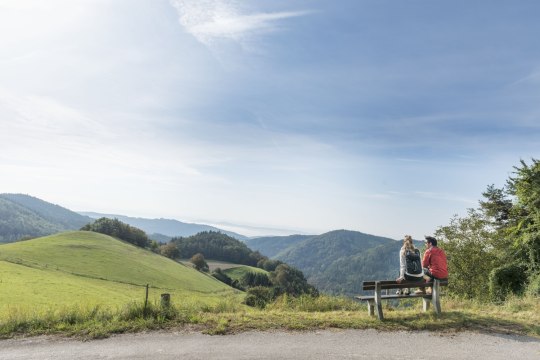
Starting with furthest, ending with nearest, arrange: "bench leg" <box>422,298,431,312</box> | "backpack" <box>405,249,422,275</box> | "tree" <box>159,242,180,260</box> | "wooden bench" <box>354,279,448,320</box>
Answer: "tree" <box>159,242,180,260</box> < "backpack" <box>405,249,422,275</box> < "bench leg" <box>422,298,431,312</box> < "wooden bench" <box>354,279,448,320</box>

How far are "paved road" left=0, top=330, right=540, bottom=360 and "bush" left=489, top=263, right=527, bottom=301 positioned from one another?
717 inches

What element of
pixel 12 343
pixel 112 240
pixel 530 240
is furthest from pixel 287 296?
pixel 112 240

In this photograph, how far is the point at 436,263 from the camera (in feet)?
38.1

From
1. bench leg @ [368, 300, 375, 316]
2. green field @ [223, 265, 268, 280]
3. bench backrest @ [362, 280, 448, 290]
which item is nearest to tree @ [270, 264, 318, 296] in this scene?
green field @ [223, 265, 268, 280]

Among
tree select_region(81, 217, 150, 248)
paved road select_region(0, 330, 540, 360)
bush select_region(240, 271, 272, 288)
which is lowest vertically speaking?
bush select_region(240, 271, 272, 288)

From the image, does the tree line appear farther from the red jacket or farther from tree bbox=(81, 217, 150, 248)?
tree bbox=(81, 217, 150, 248)

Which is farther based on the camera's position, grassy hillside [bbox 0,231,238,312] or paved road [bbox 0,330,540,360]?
grassy hillside [bbox 0,231,238,312]

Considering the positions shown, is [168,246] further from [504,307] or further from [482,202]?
[504,307]

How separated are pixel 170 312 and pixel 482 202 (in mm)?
40657

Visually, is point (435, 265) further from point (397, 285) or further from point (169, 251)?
point (169, 251)

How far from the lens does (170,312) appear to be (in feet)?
34.0

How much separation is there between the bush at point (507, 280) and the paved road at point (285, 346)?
18.2 metres

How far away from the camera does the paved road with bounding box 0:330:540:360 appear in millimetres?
7996

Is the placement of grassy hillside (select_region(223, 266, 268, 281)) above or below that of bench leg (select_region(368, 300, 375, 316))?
below
